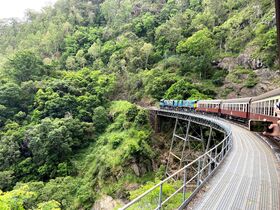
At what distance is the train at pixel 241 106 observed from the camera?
10131 millimetres

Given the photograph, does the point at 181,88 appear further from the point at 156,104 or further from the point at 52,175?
the point at 52,175

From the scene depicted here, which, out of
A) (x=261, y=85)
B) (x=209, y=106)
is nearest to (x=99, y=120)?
(x=209, y=106)

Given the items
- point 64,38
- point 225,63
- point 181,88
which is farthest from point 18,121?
point 64,38

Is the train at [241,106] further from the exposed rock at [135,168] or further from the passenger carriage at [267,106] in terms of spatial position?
the exposed rock at [135,168]

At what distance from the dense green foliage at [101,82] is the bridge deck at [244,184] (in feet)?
20.7

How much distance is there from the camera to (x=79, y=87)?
3206cm

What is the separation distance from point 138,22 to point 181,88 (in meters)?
30.1

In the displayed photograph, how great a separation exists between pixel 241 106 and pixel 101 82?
74.2 ft

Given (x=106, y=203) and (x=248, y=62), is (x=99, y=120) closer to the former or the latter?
(x=106, y=203)

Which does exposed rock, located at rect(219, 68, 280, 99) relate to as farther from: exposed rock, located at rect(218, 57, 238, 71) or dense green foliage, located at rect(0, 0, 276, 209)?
exposed rock, located at rect(218, 57, 238, 71)

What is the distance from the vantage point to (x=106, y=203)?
16.1 m

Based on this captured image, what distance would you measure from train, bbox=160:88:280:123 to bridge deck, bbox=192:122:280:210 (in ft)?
6.38

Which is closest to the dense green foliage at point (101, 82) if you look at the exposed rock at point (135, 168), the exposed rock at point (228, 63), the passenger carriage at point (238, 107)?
the exposed rock at point (135, 168)

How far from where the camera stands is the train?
33.2ft
